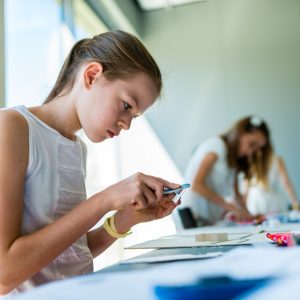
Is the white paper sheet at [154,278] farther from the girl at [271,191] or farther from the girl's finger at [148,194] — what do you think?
the girl at [271,191]

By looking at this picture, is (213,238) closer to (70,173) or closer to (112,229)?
(112,229)

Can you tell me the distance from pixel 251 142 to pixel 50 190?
1594 millimetres

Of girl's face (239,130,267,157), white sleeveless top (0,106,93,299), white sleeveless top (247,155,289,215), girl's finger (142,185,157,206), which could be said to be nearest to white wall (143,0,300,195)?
white sleeveless top (247,155,289,215)

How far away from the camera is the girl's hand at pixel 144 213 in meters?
0.82

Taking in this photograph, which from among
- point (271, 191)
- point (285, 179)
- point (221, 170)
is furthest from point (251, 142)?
point (285, 179)

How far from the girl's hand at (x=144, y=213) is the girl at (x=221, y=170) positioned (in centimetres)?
103

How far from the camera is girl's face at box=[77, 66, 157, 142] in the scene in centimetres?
80

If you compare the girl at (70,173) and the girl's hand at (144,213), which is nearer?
the girl at (70,173)

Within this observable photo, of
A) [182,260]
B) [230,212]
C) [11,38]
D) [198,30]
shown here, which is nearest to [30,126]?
[182,260]

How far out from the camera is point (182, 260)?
0.51 m

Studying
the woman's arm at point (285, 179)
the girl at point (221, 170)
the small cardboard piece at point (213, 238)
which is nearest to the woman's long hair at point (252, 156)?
the girl at point (221, 170)

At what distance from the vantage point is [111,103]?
79 centimetres

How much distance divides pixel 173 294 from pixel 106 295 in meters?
0.05

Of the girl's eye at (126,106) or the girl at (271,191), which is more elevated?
the girl's eye at (126,106)
